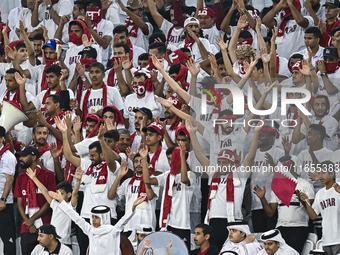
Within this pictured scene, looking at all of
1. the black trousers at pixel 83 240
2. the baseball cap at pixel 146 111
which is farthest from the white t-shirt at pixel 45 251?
the baseball cap at pixel 146 111

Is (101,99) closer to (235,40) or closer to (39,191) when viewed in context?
(39,191)

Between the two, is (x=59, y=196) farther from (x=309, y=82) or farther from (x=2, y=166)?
(x=309, y=82)

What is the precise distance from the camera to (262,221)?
8602mm

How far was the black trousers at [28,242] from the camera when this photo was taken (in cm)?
931

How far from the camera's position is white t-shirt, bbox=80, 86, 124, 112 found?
1026 centimetres

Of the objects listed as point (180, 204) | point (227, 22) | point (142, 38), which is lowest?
point (180, 204)

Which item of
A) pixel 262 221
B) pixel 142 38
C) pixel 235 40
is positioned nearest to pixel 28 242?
pixel 262 221

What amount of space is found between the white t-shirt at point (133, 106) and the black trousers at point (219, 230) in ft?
7.81

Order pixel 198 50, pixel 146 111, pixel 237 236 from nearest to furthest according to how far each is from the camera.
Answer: pixel 237 236
pixel 146 111
pixel 198 50

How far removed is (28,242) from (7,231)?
1.23ft

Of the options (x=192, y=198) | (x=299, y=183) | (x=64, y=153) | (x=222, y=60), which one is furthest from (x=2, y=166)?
(x=299, y=183)

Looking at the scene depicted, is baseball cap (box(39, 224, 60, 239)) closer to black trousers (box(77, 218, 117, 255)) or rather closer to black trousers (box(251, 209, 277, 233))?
black trousers (box(77, 218, 117, 255))

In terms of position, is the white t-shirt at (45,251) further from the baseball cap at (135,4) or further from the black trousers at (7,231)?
the baseball cap at (135,4)

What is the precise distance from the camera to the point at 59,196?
8.73 m
